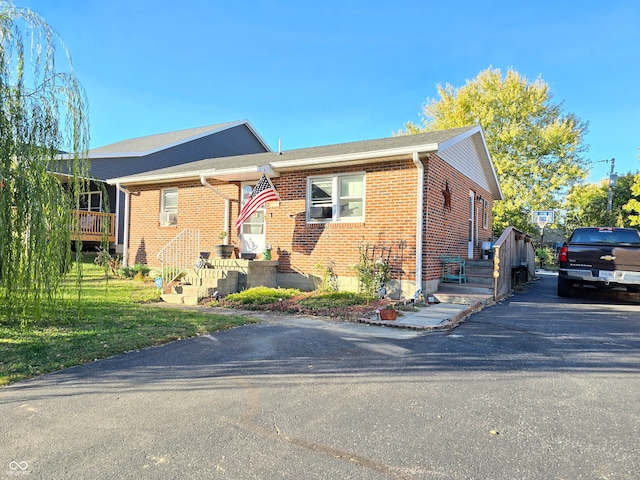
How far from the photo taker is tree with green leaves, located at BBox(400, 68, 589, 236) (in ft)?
77.0

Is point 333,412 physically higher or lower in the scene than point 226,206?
lower

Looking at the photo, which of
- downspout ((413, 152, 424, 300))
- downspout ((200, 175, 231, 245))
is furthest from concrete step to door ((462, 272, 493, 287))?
downspout ((200, 175, 231, 245))

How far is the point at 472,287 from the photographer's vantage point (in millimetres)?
9922

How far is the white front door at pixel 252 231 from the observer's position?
457 inches

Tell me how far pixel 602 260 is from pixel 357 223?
19.0 ft

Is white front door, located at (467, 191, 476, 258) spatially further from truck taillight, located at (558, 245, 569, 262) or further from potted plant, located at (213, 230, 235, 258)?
potted plant, located at (213, 230, 235, 258)

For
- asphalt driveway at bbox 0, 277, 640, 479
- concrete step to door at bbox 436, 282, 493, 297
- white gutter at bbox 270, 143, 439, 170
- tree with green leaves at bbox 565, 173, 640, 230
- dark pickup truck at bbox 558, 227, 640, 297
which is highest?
tree with green leaves at bbox 565, 173, 640, 230

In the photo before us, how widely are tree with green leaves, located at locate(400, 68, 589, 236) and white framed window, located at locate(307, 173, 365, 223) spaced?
16.1 metres

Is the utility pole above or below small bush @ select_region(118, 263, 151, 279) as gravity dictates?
above

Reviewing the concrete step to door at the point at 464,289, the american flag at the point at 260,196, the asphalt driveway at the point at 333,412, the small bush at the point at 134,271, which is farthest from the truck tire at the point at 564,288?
the small bush at the point at 134,271

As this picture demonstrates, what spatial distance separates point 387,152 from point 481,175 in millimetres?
6808

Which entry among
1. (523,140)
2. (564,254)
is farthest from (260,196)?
(523,140)

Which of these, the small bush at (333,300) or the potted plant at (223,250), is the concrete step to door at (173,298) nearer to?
the potted plant at (223,250)

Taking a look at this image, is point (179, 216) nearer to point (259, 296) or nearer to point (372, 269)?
point (259, 296)
